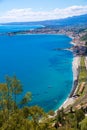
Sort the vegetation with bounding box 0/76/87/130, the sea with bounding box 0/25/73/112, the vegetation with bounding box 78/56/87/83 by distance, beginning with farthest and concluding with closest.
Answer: the vegetation with bounding box 78/56/87/83
the sea with bounding box 0/25/73/112
the vegetation with bounding box 0/76/87/130

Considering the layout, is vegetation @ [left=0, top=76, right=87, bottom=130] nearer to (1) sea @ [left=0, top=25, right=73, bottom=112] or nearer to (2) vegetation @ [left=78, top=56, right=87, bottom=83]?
(1) sea @ [left=0, top=25, right=73, bottom=112]

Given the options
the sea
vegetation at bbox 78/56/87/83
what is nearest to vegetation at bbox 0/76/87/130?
the sea

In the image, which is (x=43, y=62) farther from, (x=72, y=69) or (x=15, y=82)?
(x=15, y=82)

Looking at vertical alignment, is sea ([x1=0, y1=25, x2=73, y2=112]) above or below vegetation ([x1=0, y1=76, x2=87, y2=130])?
below

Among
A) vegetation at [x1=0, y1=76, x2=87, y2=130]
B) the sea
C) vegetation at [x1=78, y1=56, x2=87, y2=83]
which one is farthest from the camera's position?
vegetation at [x1=78, y1=56, x2=87, y2=83]

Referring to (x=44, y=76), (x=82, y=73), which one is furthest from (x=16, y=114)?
(x=44, y=76)

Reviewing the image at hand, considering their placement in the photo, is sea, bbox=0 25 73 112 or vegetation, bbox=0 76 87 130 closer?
vegetation, bbox=0 76 87 130

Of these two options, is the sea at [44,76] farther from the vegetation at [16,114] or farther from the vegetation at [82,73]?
the vegetation at [16,114]

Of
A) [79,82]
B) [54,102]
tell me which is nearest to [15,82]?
[54,102]

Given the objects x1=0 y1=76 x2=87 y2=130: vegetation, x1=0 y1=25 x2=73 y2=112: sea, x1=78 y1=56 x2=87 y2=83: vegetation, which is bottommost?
x1=0 y1=25 x2=73 y2=112: sea

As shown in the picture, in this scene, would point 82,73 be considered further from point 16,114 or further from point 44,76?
point 16,114

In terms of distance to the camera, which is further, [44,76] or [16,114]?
[44,76]
